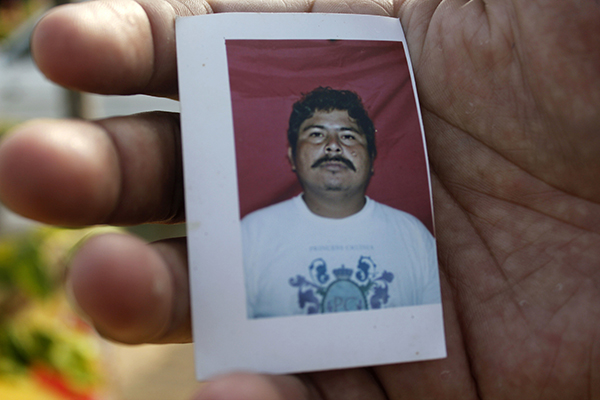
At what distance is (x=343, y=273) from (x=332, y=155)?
0.20 meters

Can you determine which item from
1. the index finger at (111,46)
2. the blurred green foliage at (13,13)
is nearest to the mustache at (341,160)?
the index finger at (111,46)

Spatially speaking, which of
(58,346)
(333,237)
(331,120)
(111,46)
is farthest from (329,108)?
(58,346)

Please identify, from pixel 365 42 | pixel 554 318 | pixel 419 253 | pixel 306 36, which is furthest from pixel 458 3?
pixel 554 318

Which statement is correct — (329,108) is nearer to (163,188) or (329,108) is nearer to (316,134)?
(316,134)

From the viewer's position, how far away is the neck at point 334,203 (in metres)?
0.75

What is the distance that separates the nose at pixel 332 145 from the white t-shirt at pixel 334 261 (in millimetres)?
103

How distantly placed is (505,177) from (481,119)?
115 millimetres

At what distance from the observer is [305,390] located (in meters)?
0.67

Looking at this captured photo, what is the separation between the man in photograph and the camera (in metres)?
0.70

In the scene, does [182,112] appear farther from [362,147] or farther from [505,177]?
[505,177]

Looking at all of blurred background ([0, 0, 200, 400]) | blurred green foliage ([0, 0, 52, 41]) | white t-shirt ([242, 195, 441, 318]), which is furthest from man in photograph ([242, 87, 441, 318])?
blurred green foliage ([0, 0, 52, 41])

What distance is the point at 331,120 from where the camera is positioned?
31.6 inches

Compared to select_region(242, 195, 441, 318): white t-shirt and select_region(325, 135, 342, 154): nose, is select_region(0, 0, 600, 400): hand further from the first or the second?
select_region(325, 135, 342, 154): nose

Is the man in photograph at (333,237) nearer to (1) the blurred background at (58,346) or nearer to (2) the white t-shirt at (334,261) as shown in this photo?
(2) the white t-shirt at (334,261)
